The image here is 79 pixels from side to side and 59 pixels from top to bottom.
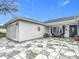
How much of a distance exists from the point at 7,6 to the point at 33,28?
6.44 m

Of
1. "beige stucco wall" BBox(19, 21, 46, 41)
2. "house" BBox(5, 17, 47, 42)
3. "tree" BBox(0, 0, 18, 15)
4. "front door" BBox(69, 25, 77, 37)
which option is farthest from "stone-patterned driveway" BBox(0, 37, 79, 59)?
"tree" BBox(0, 0, 18, 15)

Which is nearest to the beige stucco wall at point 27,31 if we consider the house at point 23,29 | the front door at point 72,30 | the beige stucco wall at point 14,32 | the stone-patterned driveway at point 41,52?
the house at point 23,29

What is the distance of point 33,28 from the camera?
12.4 m

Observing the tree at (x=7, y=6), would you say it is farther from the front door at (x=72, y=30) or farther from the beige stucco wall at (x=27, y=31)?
the front door at (x=72, y=30)

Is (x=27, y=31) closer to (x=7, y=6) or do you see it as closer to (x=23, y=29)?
(x=23, y=29)

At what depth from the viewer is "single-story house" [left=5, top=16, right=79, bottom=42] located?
10.1m

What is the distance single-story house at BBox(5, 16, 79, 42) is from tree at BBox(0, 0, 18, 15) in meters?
2.50

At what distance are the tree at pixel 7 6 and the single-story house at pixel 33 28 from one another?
2.50 m

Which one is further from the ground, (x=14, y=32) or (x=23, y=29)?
(x=23, y=29)

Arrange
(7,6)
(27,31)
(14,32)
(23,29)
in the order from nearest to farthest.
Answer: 1. (23,29)
2. (27,31)
3. (14,32)
4. (7,6)

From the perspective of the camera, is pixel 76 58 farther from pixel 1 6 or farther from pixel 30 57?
pixel 1 6

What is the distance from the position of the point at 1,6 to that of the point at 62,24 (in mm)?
10649

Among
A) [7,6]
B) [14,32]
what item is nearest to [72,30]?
[14,32]

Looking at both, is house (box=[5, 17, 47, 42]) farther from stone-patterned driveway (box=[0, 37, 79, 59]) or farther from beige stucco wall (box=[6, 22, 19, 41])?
stone-patterned driveway (box=[0, 37, 79, 59])
